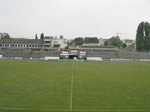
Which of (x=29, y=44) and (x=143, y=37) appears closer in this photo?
(x=143, y=37)

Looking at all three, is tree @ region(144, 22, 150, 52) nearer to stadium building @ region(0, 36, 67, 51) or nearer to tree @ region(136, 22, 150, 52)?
tree @ region(136, 22, 150, 52)

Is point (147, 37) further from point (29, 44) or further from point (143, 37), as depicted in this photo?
point (29, 44)

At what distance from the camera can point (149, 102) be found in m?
13.8

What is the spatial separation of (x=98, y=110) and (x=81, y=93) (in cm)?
460

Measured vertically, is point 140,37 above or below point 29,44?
above

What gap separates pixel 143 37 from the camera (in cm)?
7962

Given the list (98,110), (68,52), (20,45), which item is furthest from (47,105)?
(20,45)

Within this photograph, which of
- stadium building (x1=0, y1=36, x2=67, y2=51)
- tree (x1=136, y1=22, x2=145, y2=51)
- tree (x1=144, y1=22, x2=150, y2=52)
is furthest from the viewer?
stadium building (x1=0, y1=36, x2=67, y2=51)

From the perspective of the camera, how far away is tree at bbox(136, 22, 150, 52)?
7906cm

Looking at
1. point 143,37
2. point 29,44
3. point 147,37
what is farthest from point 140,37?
point 29,44

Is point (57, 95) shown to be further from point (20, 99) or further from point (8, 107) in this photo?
point (8, 107)

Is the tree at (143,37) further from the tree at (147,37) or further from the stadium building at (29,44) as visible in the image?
the stadium building at (29,44)

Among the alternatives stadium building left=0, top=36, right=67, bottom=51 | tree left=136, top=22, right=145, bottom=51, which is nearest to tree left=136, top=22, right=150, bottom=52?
tree left=136, top=22, right=145, bottom=51

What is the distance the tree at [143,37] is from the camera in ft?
259
